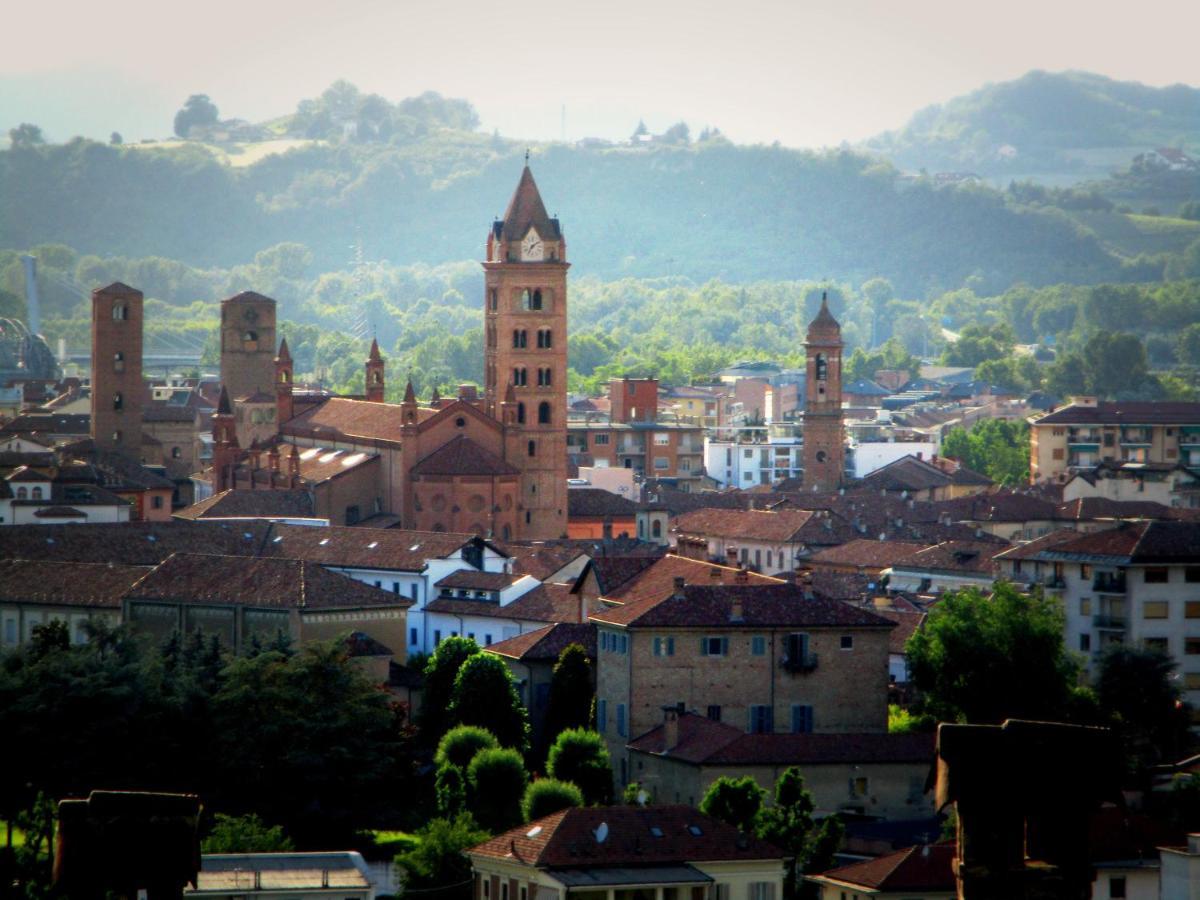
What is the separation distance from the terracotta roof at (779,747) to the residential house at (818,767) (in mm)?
17

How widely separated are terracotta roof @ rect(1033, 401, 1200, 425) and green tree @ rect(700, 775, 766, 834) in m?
80.6

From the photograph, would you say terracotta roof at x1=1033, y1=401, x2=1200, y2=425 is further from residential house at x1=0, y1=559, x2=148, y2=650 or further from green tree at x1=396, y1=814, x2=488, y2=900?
green tree at x1=396, y1=814, x2=488, y2=900

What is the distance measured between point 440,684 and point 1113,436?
7077 centimetres

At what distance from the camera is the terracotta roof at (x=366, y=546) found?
72250 millimetres

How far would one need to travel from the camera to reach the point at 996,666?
2084 inches

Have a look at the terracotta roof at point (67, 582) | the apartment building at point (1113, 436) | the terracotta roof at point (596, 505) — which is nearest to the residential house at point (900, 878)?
the terracotta roof at point (67, 582)

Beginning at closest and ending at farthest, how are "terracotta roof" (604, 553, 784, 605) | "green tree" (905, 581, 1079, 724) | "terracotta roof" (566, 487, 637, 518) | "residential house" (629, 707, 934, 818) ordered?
"residential house" (629, 707, 934, 818) → "green tree" (905, 581, 1079, 724) → "terracotta roof" (604, 553, 784, 605) → "terracotta roof" (566, 487, 637, 518)

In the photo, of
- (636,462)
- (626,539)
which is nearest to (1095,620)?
(626,539)

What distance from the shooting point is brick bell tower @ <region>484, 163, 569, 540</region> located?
294ft

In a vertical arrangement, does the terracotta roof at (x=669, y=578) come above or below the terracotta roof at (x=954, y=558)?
below

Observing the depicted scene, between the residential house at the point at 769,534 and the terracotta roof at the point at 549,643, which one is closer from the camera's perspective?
the terracotta roof at the point at 549,643

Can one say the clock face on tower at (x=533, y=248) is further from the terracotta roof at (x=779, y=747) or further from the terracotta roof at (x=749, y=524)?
the terracotta roof at (x=779, y=747)

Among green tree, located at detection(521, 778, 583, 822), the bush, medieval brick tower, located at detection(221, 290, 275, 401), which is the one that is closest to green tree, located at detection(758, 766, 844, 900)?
green tree, located at detection(521, 778, 583, 822)

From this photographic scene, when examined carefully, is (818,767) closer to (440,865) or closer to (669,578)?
(440,865)
